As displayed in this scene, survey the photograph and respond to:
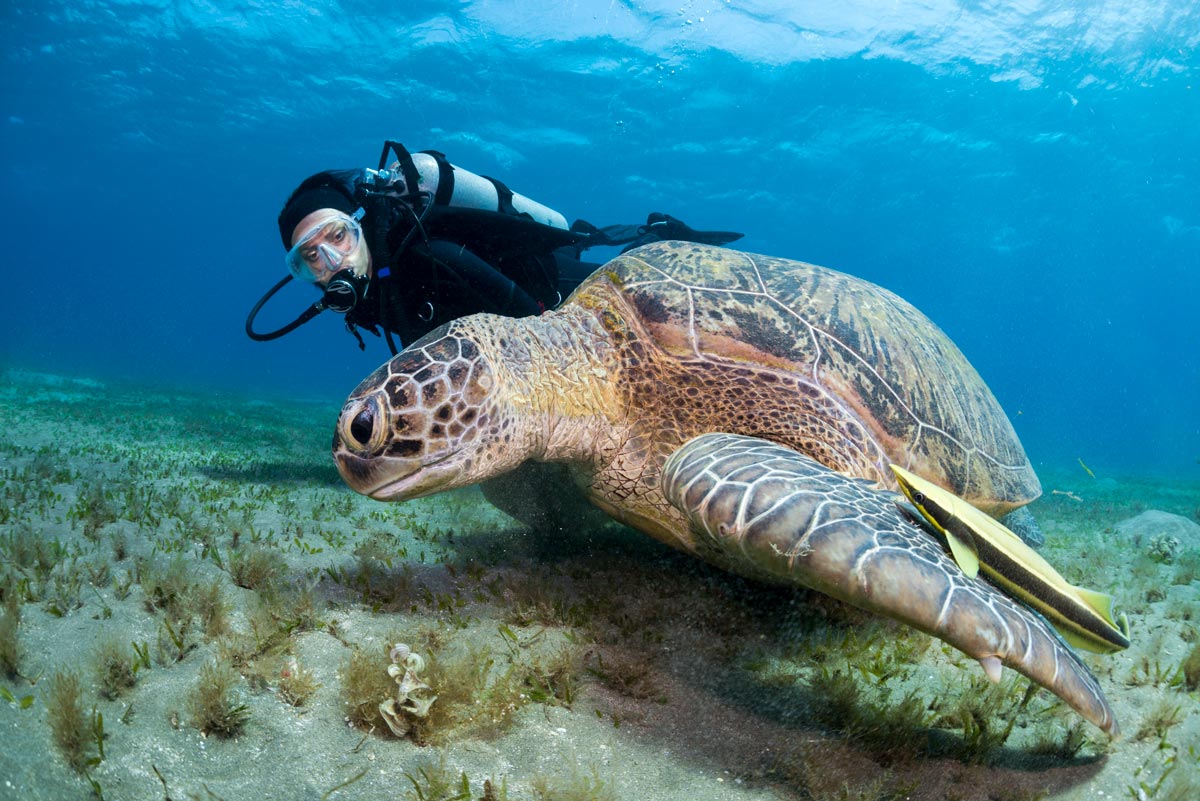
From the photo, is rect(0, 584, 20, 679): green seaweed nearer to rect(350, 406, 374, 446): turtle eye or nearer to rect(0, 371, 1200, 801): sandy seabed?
rect(0, 371, 1200, 801): sandy seabed

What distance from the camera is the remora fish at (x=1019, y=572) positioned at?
1851 millimetres

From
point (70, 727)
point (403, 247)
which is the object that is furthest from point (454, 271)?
point (70, 727)

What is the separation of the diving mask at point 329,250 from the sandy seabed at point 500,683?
2.12m

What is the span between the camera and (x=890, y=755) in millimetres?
1869

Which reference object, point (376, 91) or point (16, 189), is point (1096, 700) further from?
point (16, 189)

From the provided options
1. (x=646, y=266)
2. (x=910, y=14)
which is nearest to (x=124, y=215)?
(x=910, y=14)

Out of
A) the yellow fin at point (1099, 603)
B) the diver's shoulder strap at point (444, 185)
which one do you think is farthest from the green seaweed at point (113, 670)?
the diver's shoulder strap at point (444, 185)

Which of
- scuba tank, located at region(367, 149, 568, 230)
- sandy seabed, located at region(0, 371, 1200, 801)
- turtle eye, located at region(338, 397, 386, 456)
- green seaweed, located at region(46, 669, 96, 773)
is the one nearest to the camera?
green seaweed, located at region(46, 669, 96, 773)

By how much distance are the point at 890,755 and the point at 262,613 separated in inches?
91.3

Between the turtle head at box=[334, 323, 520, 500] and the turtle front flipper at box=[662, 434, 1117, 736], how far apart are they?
2.94ft

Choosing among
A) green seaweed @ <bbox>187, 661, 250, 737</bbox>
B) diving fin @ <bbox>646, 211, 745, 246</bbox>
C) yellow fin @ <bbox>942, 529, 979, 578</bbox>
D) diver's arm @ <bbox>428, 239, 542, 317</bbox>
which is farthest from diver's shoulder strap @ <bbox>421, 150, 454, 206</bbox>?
yellow fin @ <bbox>942, 529, 979, 578</bbox>

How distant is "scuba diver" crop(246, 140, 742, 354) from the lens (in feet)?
15.6

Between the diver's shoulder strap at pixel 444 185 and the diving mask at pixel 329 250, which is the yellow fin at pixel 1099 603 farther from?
the diver's shoulder strap at pixel 444 185

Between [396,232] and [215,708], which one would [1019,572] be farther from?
[396,232]
